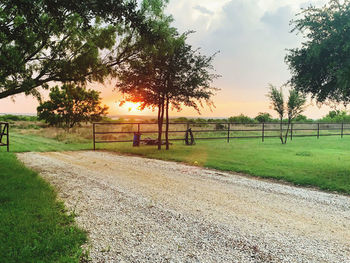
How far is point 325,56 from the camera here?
9398mm

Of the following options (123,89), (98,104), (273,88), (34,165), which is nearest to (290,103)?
(273,88)

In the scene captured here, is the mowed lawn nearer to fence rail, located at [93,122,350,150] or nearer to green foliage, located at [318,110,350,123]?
fence rail, located at [93,122,350,150]

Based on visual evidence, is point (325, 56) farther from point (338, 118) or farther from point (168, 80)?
point (338, 118)

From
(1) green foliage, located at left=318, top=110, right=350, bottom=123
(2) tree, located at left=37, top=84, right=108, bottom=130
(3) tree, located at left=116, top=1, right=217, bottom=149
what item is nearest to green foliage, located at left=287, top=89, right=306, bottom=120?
(3) tree, located at left=116, top=1, right=217, bottom=149

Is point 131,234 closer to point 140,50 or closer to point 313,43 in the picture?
point 313,43

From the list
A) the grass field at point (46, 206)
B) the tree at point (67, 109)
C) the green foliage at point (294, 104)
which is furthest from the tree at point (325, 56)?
the tree at point (67, 109)

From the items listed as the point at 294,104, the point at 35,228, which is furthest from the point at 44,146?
the point at 294,104

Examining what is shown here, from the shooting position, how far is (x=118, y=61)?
44.0 feet

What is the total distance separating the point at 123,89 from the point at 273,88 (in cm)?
1188

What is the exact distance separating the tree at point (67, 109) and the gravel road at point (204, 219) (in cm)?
4040

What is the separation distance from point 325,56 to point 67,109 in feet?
143

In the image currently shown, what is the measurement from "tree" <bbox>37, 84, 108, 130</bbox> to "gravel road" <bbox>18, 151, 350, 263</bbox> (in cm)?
4040

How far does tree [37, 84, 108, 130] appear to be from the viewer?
45.2m

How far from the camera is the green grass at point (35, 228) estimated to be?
3385 millimetres
